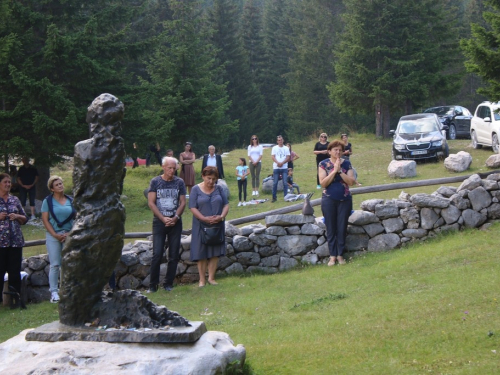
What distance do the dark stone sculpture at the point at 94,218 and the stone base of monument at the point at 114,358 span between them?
1.76ft

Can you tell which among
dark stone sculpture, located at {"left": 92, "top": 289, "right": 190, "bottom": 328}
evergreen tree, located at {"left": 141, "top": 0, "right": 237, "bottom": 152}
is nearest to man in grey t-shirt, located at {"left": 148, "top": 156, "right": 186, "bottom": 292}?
dark stone sculpture, located at {"left": 92, "top": 289, "right": 190, "bottom": 328}

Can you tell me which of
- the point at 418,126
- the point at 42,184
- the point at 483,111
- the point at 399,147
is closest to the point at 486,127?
the point at 483,111

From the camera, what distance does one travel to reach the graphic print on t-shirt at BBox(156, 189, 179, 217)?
33.3 ft

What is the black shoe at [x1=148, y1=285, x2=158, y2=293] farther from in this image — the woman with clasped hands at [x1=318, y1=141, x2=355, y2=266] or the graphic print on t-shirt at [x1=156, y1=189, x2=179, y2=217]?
the woman with clasped hands at [x1=318, y1=141, x2=355, y2=266]

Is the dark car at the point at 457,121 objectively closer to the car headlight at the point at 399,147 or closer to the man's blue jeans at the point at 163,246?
the car headlight at the point at 399,147

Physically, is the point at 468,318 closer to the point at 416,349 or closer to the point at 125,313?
the point at 416,349

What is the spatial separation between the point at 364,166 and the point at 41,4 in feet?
→ 40.1

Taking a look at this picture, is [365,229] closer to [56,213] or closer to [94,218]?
[56,213]

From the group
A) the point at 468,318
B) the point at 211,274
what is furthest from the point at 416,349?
the point at 211,274

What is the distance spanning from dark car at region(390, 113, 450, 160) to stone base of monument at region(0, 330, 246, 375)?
17871 millimetres

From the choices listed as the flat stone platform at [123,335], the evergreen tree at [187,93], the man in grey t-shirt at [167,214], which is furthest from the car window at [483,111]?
the flat stone platform at [123,335]

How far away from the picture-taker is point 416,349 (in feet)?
20.0

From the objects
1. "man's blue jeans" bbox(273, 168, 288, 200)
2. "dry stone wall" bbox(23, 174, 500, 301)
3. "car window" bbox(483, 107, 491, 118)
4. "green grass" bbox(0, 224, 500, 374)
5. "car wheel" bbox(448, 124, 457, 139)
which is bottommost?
"green grass" bbox(0, 224, 500, 374)

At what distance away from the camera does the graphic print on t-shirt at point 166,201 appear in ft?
33.3
